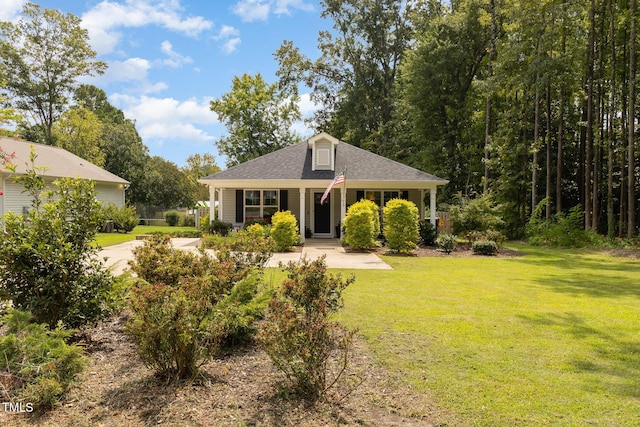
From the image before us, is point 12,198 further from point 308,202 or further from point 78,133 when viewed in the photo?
point 78,133

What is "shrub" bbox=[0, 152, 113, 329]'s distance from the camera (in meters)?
4.29

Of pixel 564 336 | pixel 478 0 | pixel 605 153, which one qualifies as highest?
pixel 478 0

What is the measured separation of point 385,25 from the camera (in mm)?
30906

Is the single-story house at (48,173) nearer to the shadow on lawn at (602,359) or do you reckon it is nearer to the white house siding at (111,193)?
the white house siding at (111,193)

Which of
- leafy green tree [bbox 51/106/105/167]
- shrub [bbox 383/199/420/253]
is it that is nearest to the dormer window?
shrub [bbox 383/199/420/253]

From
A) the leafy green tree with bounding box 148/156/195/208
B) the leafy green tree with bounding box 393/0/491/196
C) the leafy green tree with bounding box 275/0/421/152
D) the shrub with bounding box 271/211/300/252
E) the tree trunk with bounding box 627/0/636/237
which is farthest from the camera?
the leafy green tree with bounding box 148/156/195/208

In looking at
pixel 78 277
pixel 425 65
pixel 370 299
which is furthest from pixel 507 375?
pixel 425 65

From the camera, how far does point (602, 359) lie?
4.49 metres

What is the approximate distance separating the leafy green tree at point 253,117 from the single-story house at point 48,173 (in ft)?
32.8

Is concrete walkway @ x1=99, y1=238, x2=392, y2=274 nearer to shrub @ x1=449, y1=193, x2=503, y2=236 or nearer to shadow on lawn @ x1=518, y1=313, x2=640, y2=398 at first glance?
shadow on lawn @ x1=518, y1=313, x2=640, y2=398

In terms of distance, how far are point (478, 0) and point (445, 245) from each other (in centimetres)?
1764

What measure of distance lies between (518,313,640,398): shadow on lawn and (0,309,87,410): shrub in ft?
15.1

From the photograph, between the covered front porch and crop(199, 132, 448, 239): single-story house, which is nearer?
crop(199, 132, 448, 239): single-story house

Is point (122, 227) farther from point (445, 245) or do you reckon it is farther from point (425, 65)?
point (425, 65)
